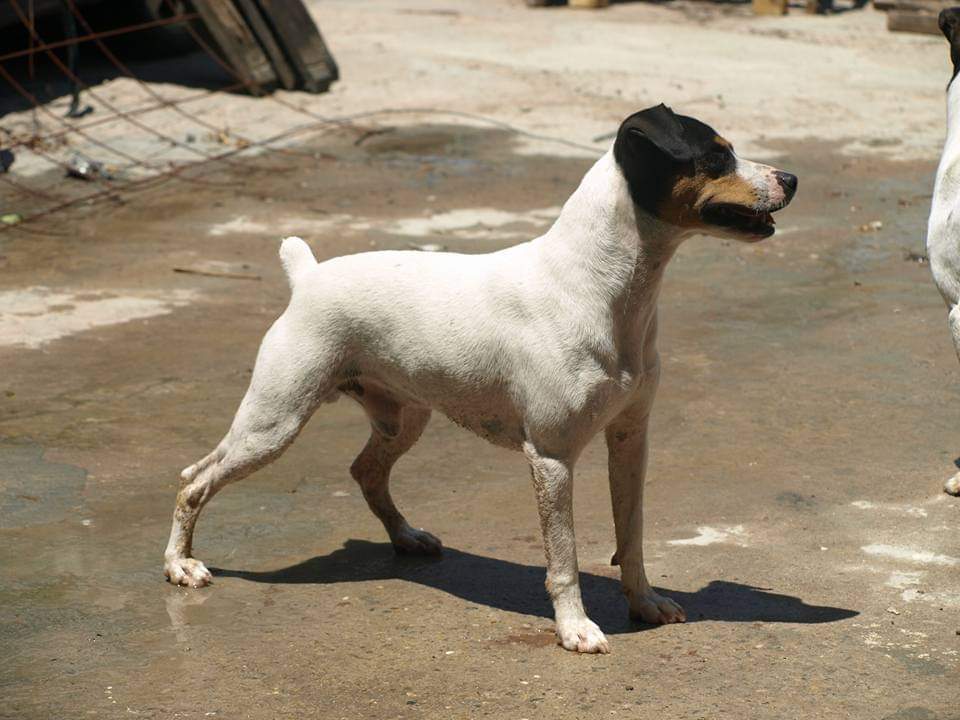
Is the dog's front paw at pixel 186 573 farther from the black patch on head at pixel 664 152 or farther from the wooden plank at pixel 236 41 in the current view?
the wooden plank at pixel 236 41

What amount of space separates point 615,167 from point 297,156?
9179 millimetres

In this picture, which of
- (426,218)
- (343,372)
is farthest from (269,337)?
(426,218)

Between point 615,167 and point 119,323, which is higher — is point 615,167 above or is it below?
above

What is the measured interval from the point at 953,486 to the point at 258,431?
3.15 meters

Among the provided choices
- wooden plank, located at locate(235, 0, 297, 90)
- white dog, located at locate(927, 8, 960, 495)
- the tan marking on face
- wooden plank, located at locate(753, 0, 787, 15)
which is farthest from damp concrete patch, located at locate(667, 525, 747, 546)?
wooden plank, located at locate(753, 0, 787, 15)

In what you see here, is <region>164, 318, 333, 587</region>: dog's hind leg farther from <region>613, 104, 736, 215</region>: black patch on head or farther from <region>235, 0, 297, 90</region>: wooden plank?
<region>235, 0, 297, 90</region>: wooden plank

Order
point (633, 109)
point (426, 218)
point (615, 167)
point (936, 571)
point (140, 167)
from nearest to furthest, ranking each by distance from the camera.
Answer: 1. point (615, 167)
2. point (936, 571)
3. point (426, 218)
4. point (140, 167)
5. point (633, 109)

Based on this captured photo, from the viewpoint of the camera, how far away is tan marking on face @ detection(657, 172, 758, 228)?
14.8 feet

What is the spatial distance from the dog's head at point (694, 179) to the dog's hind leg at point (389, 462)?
5.17 feet

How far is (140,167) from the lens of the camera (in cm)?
1297

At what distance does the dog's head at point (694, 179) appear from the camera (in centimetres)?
450

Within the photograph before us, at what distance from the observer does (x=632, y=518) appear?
5.14 meters

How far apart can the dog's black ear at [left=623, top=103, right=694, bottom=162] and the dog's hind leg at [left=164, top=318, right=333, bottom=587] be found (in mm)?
1510

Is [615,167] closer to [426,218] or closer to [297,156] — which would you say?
[426,218]
